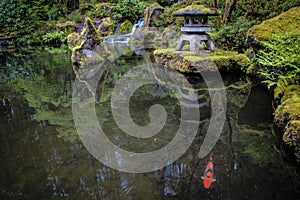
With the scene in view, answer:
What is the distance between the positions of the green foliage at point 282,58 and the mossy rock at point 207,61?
1273 mm

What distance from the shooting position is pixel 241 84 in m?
7.32

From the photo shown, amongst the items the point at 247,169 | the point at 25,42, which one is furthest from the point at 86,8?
the point at 247,169

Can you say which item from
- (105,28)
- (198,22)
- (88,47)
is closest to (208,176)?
(198,22)

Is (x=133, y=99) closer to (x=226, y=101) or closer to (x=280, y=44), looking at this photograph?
(x=226, y=101)

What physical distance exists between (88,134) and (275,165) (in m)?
3.00

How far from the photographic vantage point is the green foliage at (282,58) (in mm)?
5484

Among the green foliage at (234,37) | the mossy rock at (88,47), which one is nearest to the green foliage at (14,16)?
the mossy rock at (88,47)

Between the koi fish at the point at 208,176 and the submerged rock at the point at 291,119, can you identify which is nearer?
the koi fish at the point at 208,176

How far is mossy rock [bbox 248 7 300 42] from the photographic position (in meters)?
7.11

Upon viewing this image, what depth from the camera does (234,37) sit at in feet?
33.1

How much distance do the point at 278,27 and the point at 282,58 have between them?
2143 millimetres

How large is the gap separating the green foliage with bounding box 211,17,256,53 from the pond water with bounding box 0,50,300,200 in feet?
11.1

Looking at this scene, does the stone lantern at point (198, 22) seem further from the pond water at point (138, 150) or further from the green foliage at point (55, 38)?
the green foliage at point (55, 38)

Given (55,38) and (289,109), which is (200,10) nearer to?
(289,109)
